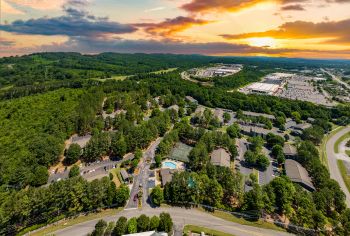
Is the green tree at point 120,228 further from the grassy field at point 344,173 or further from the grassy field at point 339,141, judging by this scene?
the grassy field at point 339,141

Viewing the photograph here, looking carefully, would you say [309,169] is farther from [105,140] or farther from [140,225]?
[105,140]

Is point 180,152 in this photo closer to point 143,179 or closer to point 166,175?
point 166,175

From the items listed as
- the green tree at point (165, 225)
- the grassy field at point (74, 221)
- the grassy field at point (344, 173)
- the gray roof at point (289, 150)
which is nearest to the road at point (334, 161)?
the grassy field at point (344, 173)

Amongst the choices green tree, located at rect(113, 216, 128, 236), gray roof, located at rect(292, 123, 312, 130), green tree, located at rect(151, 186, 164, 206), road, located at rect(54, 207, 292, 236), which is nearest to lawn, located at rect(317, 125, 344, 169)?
gray roof, located at rect(292, 123, 312, 130)

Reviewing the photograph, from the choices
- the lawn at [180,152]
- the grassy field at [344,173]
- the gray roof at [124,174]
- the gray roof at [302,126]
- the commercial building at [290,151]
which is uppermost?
the gray roof at [302,126]

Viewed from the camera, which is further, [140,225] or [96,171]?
[96,171]

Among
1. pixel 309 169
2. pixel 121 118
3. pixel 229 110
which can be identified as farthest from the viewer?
pixel 229 110

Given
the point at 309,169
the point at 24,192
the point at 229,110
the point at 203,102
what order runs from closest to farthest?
the point at 24,192 → the point at 309,169 → the point at 229,110 → the point at 203,102

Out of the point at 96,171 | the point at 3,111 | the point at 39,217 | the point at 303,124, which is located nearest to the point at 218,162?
the point at 96,171
